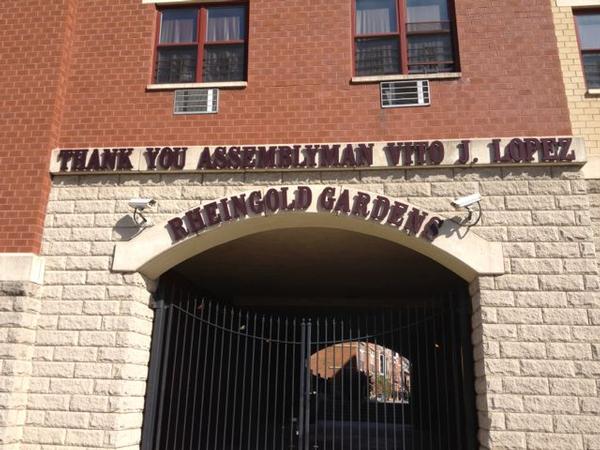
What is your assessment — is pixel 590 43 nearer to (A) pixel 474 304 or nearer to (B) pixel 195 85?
(A) pixel 474 304

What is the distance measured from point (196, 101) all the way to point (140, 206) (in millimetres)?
1894

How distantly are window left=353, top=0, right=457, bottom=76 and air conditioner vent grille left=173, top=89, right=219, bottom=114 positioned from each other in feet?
7.10

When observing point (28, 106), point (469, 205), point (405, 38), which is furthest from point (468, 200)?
point (28, 106)

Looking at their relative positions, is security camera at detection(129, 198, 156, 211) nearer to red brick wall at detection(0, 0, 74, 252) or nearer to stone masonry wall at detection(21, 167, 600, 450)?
stone masonry wall at detection(21, 167, 600, 450)

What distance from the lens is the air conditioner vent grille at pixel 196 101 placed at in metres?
8.28

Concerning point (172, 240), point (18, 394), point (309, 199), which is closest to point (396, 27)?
point (309, 199)

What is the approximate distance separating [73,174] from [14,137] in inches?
40.0

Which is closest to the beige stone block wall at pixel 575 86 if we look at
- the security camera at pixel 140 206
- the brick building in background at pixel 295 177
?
the brick building in background at pixel 295 177

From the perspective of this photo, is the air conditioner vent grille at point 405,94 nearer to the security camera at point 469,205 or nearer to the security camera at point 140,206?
the security camera at point 469,205

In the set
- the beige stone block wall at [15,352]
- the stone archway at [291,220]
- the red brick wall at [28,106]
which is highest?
the red brick wall at [28,106]

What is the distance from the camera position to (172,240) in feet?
24.9

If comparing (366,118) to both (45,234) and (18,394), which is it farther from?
(18,394)

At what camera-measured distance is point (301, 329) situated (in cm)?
875

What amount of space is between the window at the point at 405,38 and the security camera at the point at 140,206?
3.59 meters
